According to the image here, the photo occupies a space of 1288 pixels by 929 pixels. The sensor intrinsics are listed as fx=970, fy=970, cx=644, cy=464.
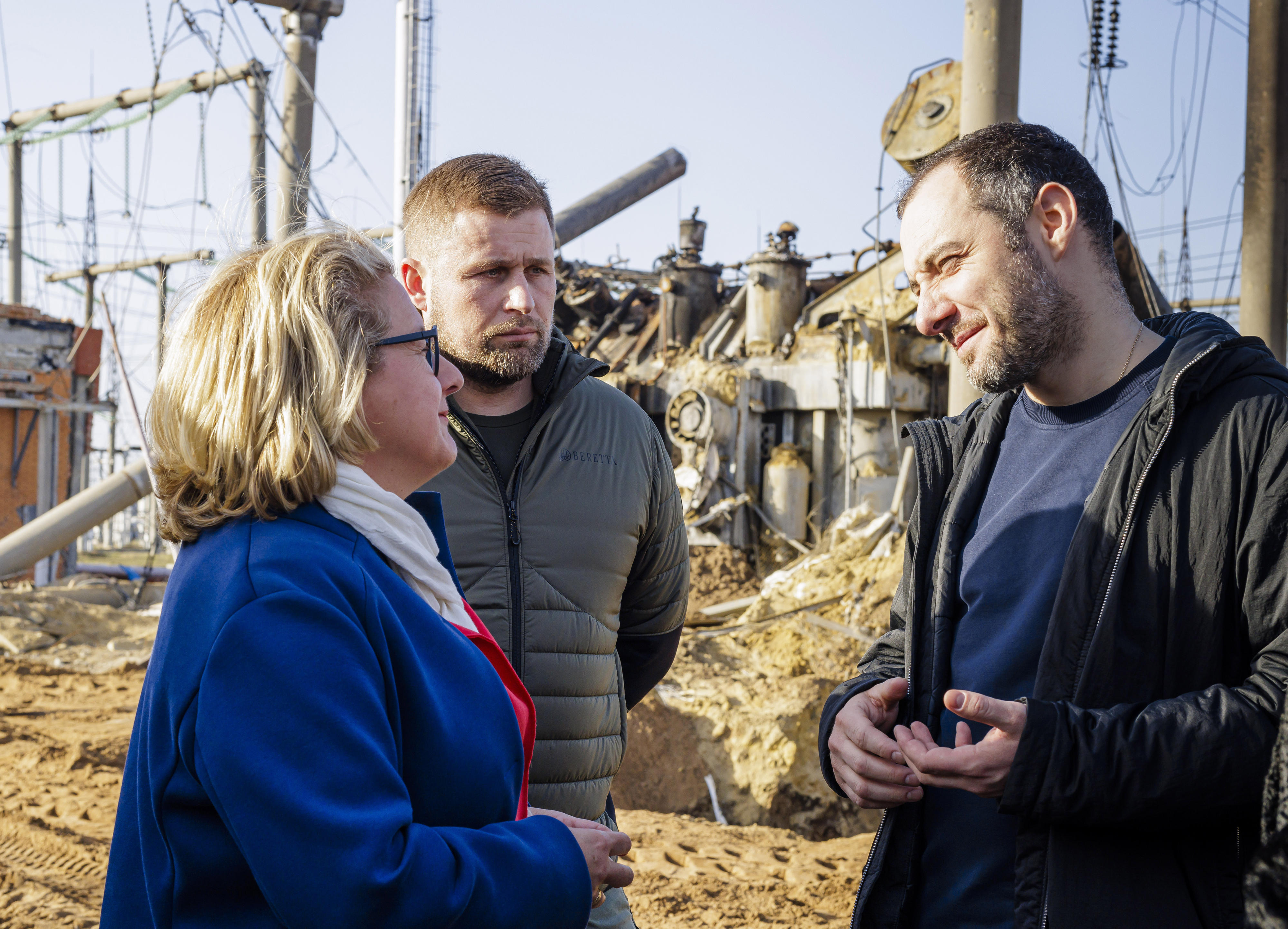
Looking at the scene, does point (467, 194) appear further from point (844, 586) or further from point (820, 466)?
point (820, 466)

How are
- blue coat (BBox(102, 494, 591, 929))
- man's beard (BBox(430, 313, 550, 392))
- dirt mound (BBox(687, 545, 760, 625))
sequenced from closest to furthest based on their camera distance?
1. blue coat (BBox(102, 494, 591, 929))
2. man's beard (BBox(430, 313, 550, 392))
3. dirt mound (BBox(687, 545, 760, 625))

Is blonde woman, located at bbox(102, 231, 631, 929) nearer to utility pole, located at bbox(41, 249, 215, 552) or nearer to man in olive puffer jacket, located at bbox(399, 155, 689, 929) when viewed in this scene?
man in olive puffer jacket, located at bbox(399, 155, 689, 929)

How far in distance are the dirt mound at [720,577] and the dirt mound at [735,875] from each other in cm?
494

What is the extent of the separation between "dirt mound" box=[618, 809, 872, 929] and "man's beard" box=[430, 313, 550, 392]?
2.86m

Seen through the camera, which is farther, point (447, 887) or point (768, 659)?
point (768, 659)

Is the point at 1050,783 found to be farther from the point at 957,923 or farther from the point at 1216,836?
the point at 957,923

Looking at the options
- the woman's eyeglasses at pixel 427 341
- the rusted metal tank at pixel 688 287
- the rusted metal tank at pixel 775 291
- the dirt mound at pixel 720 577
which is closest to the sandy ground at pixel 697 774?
the dirt mound at pixel 720 577

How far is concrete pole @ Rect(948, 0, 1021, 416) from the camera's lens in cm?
456

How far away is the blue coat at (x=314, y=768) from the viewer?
110 cm

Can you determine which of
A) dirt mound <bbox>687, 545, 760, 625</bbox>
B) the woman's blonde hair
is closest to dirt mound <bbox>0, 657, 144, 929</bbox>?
the woman's blonde hair

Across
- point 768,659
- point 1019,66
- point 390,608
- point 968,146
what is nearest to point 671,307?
point 768,659

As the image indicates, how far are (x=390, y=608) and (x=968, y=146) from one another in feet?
4.96

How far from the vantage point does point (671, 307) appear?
13.6 metres

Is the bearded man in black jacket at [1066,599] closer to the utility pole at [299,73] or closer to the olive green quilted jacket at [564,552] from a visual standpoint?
the olive green quilted jacket at [564,552]
